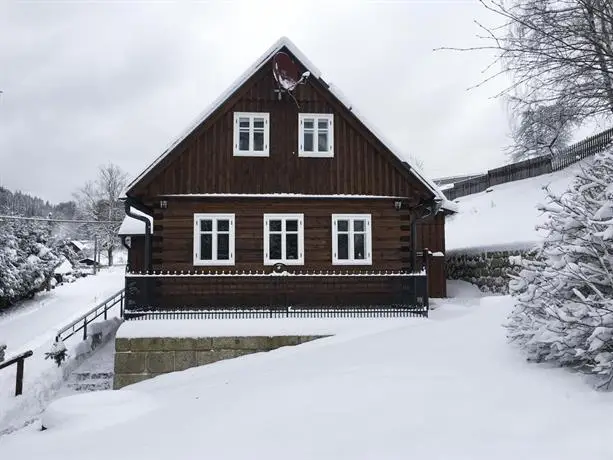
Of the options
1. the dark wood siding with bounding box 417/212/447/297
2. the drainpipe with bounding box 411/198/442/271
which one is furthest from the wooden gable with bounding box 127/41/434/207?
the dark wood siding with bounding box 417/212/447/297

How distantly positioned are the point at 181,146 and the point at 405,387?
32.6 ft

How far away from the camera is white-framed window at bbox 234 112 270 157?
48.4 feet

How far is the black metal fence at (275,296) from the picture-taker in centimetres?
1240

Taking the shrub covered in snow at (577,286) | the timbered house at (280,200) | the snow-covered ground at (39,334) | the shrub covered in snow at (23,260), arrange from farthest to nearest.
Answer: the shrub covered in snow at (23,260), the timbered house at (280,200), the snow-covered ground at (39,334), the shrub covered in snow at (577,286)

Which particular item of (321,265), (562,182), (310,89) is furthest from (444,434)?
(562,182)

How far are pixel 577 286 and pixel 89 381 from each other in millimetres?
11052

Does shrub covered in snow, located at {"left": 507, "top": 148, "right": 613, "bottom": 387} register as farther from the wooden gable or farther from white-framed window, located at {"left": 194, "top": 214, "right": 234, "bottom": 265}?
white-framed window, located at {"left": 194, "top": 214, "right": 234, "bottom": 265}

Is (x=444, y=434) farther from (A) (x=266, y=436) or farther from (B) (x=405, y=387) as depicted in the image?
(A) (x=266, y=436)

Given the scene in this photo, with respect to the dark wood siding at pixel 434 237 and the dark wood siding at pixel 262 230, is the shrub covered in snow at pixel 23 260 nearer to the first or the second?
the dark wood siding at pixel 262 230

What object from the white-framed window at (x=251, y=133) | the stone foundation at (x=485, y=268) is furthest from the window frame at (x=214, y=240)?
the stone foundation at (x=485, y=268)

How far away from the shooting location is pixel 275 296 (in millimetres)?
12805

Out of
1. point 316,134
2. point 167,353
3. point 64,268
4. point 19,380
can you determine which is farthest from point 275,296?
point 64,268

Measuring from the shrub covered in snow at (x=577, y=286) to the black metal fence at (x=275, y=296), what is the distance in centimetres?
579

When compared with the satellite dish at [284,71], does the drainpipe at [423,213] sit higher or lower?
lower
